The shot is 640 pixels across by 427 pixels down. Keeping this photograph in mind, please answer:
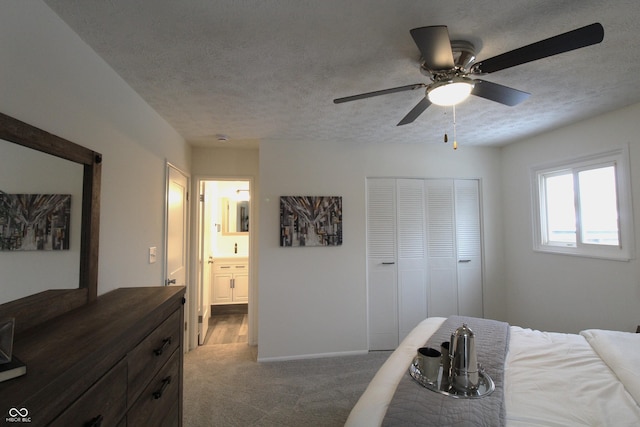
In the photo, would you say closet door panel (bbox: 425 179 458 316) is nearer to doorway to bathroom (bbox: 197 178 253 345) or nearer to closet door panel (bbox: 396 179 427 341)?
closet door panel (bbox: 396 179 427 341)

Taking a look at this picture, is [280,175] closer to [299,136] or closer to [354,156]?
[299,136]

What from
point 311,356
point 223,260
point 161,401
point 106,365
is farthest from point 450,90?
point 223,260

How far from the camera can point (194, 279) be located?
3.29m

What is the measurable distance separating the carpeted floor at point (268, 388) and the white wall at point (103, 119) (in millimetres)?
1111

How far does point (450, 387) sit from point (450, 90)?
1526 millimetres

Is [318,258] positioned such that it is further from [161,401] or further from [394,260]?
[161,401]

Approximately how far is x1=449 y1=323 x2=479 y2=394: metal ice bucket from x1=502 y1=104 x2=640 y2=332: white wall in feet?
6.72

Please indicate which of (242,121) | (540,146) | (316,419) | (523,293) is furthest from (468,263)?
(242,121)

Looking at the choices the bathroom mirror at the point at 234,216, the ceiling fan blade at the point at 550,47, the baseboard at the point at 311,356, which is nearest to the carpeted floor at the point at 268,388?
the baseboard at the point at 311,356

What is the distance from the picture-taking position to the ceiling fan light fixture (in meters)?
1.45

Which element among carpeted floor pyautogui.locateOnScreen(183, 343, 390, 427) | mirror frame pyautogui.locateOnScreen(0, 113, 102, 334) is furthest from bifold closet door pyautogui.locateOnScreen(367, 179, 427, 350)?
mirror frame pyautogui.locateOnScreen(0, 113, 102, 334)

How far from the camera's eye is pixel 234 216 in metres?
5.14

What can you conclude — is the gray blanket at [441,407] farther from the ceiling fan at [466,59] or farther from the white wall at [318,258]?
the white wall at [318,258]

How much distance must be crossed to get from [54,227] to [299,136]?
2.26 meters
